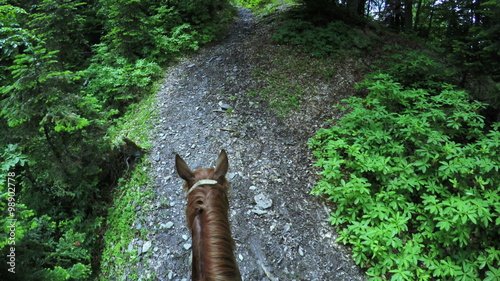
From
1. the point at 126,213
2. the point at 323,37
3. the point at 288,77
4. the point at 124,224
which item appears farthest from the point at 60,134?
the point at 323,37

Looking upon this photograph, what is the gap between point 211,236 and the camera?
2002mm

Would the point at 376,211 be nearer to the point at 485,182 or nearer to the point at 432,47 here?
the point at 485,182

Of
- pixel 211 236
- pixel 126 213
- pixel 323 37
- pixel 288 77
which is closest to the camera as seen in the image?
pixel 211 236

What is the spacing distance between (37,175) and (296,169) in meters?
4.80

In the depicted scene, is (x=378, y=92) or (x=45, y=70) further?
(x=378, y=92)

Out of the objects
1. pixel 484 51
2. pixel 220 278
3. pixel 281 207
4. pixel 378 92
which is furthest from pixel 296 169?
pixel 484 51

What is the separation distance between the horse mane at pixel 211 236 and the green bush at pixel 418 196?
2.74 metres

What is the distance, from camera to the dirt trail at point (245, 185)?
157 inches

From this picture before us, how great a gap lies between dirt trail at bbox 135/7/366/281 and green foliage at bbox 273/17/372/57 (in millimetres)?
2362

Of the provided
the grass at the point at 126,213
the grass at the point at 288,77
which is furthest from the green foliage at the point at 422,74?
the grass at the point at 126,213

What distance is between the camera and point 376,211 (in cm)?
412

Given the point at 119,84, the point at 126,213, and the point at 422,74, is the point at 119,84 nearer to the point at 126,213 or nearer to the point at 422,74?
the point at 126,213

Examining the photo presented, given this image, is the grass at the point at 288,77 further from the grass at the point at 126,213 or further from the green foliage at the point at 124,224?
the green foliage at the point at 124,224

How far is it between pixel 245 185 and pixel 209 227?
9.75 ft
